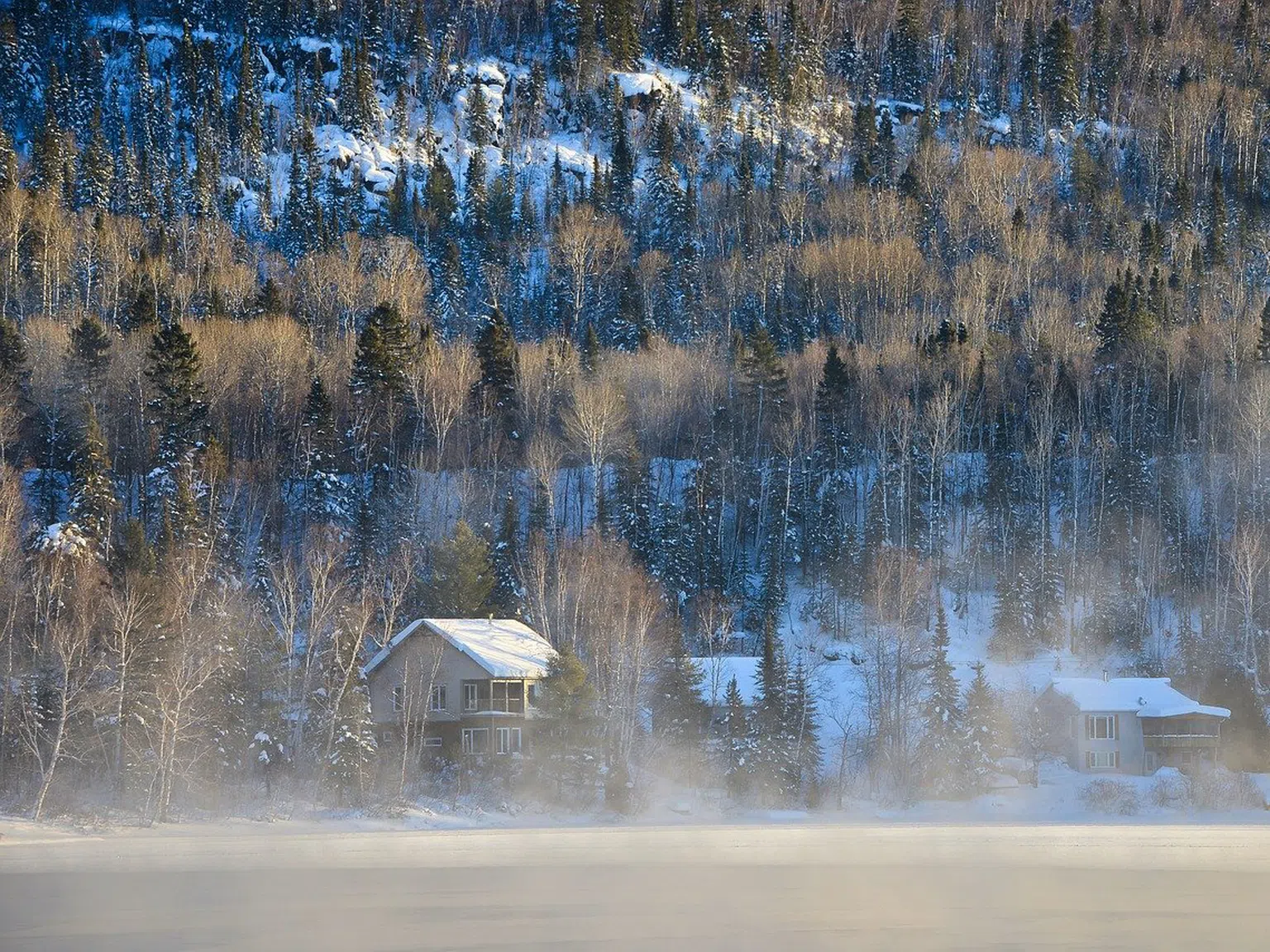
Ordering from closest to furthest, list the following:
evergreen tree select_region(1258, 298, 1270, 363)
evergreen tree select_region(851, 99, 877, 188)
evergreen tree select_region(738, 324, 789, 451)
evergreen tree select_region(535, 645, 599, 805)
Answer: evergreen tree select_region(535, 645, 599, 805) < evergreen tree select_region(1258, 298, 1270, 363) < evergreen tree select_region(738, 324, 789, 451) < evergreen tree select_region(851, 99, 877, 188)

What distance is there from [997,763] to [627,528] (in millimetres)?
20485

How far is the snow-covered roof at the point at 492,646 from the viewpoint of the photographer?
148 feet

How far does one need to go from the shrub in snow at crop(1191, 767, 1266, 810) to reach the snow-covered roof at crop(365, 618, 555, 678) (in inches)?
904

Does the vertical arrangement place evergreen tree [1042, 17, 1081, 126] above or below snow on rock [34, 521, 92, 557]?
above

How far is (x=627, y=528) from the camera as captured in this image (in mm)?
59406

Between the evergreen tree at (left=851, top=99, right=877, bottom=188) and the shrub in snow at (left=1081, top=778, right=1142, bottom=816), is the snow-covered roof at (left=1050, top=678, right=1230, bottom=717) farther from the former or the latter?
the evergreen tree at (left=851, top=99, right=877, bottom=188)

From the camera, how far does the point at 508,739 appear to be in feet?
152

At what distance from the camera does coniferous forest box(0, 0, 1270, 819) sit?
4247 centimetres

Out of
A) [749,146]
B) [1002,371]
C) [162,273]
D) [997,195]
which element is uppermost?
[749,146]

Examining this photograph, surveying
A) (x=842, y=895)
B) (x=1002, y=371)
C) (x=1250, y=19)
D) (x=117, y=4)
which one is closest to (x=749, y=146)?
(x=1002, y=371)

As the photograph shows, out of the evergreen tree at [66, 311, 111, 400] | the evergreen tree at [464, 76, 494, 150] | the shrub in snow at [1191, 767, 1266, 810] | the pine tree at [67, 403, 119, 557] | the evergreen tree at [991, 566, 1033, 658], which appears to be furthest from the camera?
the evergreen tree at [464, 76, 494, 150]

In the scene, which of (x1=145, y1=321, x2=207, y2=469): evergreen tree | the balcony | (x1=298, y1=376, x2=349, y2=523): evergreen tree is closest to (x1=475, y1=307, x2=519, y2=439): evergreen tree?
(x1=298, y1=376, x2=349, y2=523): evergreen tree

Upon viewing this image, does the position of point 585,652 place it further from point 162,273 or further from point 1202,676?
point 162,273

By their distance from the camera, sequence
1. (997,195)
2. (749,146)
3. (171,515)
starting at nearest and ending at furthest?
(171,515)
(997,195)
(749,146)
